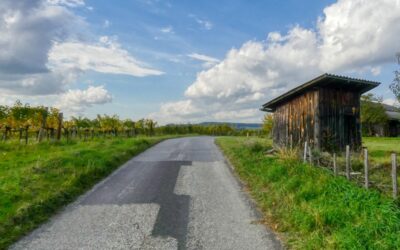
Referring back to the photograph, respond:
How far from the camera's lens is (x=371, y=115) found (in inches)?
2046

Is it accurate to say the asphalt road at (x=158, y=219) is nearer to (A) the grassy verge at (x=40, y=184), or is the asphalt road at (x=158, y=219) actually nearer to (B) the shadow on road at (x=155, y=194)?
(B) the shadow on road at (x=155, y=194)

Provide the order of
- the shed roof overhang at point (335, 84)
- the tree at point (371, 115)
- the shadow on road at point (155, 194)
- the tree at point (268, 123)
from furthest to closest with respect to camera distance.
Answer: the tree at point (268, 123), the tree at point (371, 115), the shed roof overhang at point (335, 84), the shadow on road at point (155, 194)

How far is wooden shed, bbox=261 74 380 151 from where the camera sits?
1875 centimetres

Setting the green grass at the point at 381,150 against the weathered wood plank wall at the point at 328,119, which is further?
the weathered wood plank wall at the point at 328,119

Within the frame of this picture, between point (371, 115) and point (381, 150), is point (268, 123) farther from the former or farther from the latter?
point (381, 150)

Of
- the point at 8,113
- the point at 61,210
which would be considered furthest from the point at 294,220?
the point at 8,113

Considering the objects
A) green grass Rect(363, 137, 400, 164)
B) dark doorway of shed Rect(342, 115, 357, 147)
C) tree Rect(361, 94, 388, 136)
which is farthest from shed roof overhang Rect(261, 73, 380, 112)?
tree Rect(361, 94, 388, 136)

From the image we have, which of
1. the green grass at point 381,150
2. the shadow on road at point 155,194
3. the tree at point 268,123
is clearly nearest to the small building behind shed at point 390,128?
the tree at point 268,123

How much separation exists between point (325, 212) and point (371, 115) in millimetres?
50806

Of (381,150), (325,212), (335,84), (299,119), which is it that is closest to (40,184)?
(325,212)

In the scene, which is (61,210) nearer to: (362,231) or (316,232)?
(316,232)

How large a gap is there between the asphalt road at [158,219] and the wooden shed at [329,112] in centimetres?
862

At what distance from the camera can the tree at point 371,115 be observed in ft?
170

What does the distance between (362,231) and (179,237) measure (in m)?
3.09
